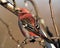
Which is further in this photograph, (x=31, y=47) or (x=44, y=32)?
(x=31, y=47)

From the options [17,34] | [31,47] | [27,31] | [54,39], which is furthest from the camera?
[17,34]

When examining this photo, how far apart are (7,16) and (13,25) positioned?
0.13 metres

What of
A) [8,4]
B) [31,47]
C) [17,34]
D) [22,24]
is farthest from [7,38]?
[8,4]

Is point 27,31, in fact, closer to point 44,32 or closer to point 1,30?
point 44,32

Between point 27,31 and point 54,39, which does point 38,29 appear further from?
point 27,31

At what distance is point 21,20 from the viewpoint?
6.95 feet

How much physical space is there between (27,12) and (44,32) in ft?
1.31

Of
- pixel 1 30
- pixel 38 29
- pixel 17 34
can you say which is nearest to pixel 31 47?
pixel 17 34

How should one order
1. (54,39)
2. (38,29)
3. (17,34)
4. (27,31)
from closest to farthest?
(54,39)
(38,29)
(27,31)
(17,34)

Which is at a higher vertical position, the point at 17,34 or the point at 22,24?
the point at 22,24

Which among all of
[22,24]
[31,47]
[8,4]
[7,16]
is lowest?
[31,47]

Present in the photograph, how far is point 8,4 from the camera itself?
174 cm

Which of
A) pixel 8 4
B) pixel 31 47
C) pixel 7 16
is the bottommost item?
pixel 31 47

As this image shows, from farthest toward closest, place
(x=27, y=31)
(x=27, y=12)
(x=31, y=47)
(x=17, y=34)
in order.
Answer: (x=17, y=34), (x=31, y=47), (x=27, y=31), (x=27, y=12)
